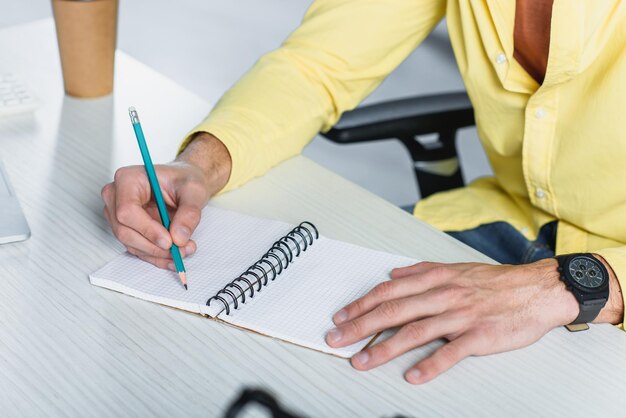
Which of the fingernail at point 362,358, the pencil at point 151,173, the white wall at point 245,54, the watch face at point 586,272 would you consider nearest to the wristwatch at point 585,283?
the watch face at point 586,272

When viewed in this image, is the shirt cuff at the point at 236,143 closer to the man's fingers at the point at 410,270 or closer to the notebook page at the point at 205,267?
the notebook page at the point at 205,267

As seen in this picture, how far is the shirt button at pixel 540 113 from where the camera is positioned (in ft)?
4.20

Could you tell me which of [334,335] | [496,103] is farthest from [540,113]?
[334,335]

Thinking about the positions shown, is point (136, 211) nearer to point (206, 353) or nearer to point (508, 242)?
point (206, 353)

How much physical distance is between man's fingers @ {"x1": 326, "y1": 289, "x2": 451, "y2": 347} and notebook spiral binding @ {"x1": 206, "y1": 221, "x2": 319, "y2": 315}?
112mm

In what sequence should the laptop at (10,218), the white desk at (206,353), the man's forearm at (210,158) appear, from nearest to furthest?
the white desk at (206,353), the laptop at (10,218), the man's forearm at (210,158)

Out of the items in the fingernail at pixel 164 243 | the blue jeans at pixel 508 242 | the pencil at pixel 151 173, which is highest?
the pencil at pixel 151 173

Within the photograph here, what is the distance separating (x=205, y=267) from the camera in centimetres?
103

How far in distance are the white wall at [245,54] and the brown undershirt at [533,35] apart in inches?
54.1

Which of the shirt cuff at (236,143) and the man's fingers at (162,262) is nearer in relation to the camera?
the man's fingers at (162,262)

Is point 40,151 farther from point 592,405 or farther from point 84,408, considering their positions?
point 592,405

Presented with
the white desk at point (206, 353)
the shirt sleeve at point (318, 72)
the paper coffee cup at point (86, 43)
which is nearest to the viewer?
the white desk at point (206, 353)

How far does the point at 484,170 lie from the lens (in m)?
2.91

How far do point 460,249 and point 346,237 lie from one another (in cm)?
14
